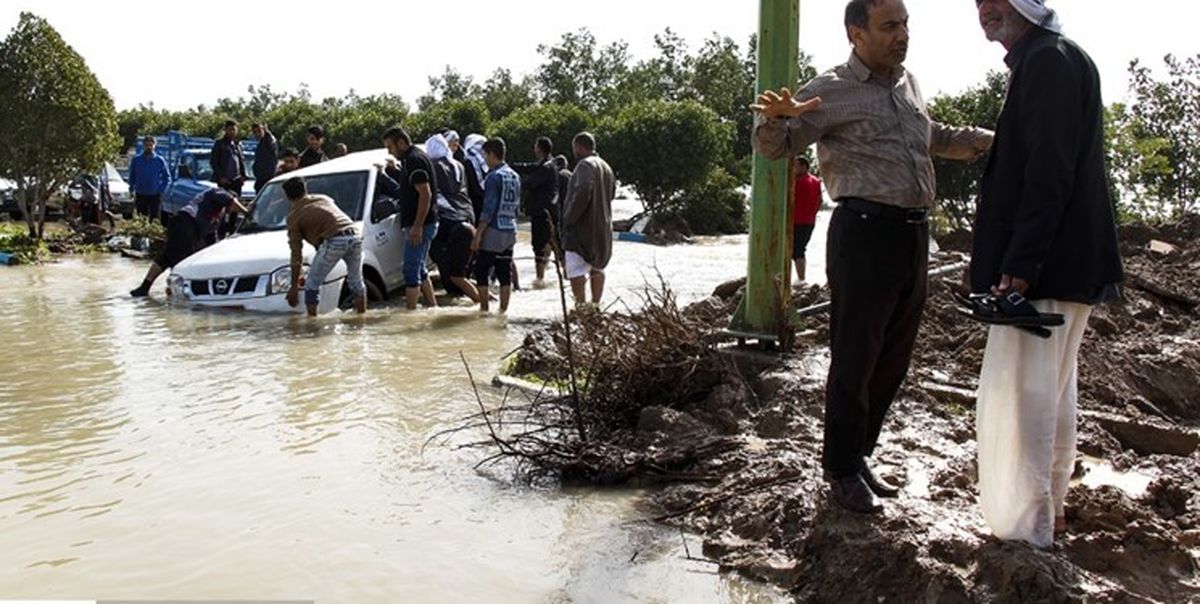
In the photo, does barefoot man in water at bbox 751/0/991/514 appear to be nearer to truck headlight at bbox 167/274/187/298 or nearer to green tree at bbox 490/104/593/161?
truck headlight at bbox 167/274/187/298

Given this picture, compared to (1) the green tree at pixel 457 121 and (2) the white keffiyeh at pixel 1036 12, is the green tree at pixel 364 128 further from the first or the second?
(2) the white keffiyeh at pixel 1036 12

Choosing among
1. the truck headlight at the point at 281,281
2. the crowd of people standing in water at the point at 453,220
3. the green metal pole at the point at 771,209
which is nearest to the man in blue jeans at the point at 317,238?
the crowd of people standing in water at the point at 453,220

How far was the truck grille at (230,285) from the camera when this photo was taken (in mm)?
10617

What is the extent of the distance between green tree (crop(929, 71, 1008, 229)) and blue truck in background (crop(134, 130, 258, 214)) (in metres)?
11.3

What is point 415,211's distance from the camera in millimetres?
11102

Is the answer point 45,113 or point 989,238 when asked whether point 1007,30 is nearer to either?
point 989,238

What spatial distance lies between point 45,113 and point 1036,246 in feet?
57.1

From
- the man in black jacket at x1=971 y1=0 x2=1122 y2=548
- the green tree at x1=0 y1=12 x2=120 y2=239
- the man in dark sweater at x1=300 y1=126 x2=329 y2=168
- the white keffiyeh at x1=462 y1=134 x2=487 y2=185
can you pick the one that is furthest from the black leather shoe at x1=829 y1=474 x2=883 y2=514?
the green tree at x1=0 y1=12 x2=120 y2=239

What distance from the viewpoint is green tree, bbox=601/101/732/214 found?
83.5 ft

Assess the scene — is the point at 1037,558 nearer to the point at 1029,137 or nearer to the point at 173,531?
the point at 1029,137

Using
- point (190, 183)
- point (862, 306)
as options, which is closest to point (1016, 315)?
point (862, 306)

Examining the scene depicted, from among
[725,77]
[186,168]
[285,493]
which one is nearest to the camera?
[285,493]

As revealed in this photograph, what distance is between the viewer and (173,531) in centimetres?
436

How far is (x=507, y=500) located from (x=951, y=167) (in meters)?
13.6
